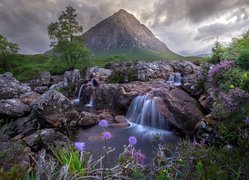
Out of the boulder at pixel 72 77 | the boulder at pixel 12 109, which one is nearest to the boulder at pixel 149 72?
the boulder at pixel 12 109

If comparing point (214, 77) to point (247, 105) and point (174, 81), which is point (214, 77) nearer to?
point (247, 105)

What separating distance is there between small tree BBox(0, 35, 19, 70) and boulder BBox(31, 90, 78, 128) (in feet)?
135

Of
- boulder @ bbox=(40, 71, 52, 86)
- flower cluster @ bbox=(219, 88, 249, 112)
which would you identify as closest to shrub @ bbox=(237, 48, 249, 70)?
flower cluster @ bbox=(219, 88, 249, 112)

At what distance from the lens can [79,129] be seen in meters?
10.2

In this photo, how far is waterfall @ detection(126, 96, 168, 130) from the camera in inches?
409

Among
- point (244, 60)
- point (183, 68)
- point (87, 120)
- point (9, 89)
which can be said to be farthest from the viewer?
point (183, 68)

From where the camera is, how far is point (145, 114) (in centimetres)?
1116

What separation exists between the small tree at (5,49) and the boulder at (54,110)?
135 feet

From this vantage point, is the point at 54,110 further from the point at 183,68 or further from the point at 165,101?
the point at 183,68

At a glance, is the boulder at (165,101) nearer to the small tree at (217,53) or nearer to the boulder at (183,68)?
the small tree at (217,53)

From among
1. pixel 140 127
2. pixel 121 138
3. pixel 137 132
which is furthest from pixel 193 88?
pixel 121 138

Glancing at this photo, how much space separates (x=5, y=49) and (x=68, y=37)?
19572 millimetres

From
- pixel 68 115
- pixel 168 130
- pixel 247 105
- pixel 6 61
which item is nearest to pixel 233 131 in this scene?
pixel 247 105

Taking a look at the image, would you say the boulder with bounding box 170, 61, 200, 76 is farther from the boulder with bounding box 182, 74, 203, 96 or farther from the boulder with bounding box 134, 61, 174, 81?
the boulder with bounding box 182, 74, 203, 96
